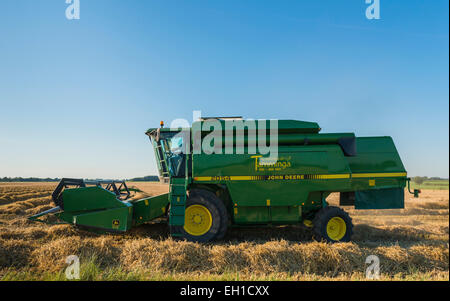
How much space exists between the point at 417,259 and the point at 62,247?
659 cm

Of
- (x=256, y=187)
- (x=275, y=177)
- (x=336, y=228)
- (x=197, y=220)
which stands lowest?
(x=336, y=228)

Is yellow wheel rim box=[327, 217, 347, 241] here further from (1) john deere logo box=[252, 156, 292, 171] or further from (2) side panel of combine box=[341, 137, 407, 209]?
(1) john deere logo box=[252, 156, 292, 171]

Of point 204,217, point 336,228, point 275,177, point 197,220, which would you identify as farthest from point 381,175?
point 197,220

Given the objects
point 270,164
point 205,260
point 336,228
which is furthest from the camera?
point 336,228

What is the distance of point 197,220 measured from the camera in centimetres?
567

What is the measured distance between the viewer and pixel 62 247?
4.57 metres

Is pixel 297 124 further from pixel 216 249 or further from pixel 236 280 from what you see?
pixel 236 280

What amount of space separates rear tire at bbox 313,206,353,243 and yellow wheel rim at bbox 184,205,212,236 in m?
2.43

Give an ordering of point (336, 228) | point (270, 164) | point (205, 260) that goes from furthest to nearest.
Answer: point (336, 228) < point (270, 164) < point (205, 260)

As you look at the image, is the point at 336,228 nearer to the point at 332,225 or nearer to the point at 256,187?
the point at 332,225

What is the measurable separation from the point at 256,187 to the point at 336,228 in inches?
82.5

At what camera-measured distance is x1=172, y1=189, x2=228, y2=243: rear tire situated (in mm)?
5535
